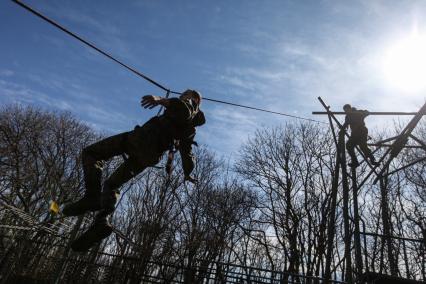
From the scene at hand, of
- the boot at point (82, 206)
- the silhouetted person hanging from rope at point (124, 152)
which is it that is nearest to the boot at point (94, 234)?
the silhouetted person hanging from rope at point (124, 152)

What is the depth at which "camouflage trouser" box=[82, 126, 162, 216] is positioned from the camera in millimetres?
3193

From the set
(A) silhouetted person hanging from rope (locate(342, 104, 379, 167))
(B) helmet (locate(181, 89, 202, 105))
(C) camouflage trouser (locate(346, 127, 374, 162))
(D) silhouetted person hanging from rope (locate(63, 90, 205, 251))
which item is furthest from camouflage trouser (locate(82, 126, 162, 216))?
(C) camouflage trouser (locate(346, 127, 374, 162))

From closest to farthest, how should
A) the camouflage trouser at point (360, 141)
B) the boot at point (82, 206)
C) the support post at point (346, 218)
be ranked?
1. the boot at point (82, 206)
2. the support post at point (346, 218)
3. the camouflage trouser at point (360, 141)

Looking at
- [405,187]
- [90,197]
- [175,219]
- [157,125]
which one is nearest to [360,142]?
[157,125]

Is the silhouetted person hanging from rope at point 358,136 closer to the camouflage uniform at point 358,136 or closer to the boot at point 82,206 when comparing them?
the camouflage uniform at point 358,136

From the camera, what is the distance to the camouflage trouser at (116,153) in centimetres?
319

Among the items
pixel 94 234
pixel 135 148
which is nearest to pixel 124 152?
pixel 135 148

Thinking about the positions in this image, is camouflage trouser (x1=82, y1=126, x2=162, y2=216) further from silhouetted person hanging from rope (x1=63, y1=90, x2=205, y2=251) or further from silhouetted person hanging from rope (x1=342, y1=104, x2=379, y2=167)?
silhouetted person hanging from rope (x1=342, y1=104, x2=379, y2=167)

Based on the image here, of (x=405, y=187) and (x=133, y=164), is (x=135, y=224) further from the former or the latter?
(x=405, y=187)

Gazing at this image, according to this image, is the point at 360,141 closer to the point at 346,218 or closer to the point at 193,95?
the point at 346,218

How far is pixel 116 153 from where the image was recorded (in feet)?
11.0

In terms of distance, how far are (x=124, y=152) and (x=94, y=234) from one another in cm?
94

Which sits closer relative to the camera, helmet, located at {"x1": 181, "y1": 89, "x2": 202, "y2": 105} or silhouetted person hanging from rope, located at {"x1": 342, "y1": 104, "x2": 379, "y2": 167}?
helmet, located at {"x1": 181, "y1": 89, "x2": 202, "y2": 105}

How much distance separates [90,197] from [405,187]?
1796 cm
